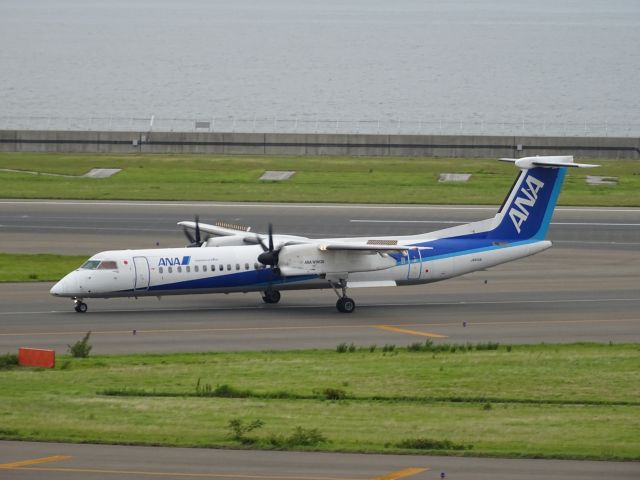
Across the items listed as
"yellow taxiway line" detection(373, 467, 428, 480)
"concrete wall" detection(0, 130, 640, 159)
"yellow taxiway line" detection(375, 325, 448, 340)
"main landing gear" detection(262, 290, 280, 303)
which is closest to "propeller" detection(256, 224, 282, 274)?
"main landing gear" detection(262, 290, 280, 303)

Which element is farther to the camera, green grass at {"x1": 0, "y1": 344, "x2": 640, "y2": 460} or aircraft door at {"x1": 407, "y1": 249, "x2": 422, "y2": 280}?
aircraft door at {"x1": 407, "y1": 249, "x2": 422, "y2": 280}

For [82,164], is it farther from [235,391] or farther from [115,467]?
[115,467]

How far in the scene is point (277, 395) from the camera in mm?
29203

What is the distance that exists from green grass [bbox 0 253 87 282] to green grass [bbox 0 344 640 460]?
1673 centimetres

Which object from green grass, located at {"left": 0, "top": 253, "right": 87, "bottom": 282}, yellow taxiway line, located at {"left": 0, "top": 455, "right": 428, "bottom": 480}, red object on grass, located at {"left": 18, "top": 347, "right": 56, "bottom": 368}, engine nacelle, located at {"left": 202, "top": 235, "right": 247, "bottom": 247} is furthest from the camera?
green grass, located at {"left": 0, "top": 253, "right": 87, "bottom": 282}

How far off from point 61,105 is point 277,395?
169976 mm

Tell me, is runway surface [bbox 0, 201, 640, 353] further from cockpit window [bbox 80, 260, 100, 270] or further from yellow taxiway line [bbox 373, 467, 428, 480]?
yellow taxiway line [bbox 373, 467, 428, 480]

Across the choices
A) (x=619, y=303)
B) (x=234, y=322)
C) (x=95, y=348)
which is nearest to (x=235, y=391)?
(x=95, y=348)

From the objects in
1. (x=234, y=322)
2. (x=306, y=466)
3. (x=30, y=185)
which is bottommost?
(x=306, y=466)

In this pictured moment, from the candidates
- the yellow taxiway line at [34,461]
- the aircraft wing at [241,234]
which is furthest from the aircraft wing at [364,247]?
the yellow taxiway line at [34,461]

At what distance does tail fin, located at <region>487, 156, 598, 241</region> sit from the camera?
44.8 meters

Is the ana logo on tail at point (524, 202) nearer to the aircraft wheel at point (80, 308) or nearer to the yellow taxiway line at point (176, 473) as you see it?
the aircraft wheel at point (80, 308)

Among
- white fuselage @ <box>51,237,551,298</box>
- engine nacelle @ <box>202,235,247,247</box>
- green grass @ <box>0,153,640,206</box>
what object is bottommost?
white fuselage @ <box>51,237,551,298</box>

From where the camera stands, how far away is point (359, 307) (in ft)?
145
